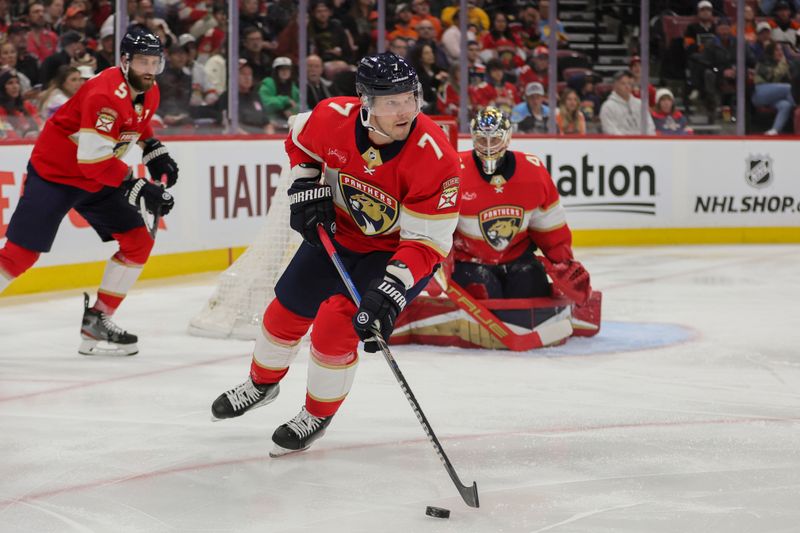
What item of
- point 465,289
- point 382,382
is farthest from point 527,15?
point 382,382

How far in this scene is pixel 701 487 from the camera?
295 cm

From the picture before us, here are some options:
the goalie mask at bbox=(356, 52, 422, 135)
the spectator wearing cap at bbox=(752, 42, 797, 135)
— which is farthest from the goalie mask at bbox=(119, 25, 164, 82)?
the spectator wearing cap at bbox=(752, 42, 797, 135)

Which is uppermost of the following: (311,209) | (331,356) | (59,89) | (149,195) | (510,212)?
(59,89)

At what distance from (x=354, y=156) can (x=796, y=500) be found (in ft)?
4.27

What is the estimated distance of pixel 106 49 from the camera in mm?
6617

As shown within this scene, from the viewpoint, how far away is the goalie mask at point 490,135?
474 cm

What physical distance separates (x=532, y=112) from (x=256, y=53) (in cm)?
223

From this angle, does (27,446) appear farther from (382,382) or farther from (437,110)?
(437,110)

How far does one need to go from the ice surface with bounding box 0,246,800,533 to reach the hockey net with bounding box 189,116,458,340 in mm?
115

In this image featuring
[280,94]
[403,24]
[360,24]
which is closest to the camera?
[280,94]

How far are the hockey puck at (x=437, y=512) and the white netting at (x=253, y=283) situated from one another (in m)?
2.35

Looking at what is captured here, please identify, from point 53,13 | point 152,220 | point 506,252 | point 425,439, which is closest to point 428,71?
point 53,13

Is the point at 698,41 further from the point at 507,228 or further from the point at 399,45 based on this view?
the point at 507,228

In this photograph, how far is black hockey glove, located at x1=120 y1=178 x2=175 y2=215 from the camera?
4324 mm
